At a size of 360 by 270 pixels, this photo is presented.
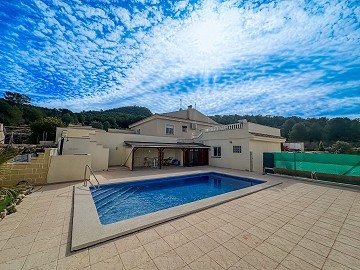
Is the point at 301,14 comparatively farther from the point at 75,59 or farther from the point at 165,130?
the point at 165,130

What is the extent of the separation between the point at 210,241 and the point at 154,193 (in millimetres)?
5769

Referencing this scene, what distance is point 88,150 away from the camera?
42.5ft

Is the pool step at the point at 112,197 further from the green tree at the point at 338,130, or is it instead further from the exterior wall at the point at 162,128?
the green tree at the point at 338,130

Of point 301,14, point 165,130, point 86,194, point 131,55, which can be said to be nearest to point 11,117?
point 165,130

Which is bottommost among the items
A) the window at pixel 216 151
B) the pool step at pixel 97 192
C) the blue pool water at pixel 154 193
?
the blue pool water at pixel 154 193

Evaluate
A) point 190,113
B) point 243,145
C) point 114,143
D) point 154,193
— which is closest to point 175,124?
point 190,113

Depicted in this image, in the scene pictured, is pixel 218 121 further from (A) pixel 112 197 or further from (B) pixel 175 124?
(A) pixel 112 197

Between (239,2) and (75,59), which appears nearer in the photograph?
(239,2)

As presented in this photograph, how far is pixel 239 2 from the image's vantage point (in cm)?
742

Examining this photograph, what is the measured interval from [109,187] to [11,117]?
1633 inches

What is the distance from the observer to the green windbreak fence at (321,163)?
9.34m

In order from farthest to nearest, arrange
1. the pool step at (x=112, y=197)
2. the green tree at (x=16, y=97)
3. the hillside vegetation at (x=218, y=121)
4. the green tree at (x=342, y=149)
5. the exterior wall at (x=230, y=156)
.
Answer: the green tree at (x=16, y=97)
the hillside vegetation at (x=218, y=121)
the green tree at (x=342, y=149)
the exterior wall at (x=230, y=156)
the pool step at (x=112, y=197)

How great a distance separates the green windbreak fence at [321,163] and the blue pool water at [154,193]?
360 cm

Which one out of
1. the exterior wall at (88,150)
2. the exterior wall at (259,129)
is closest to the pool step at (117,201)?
the exterior wall at (88,150)
